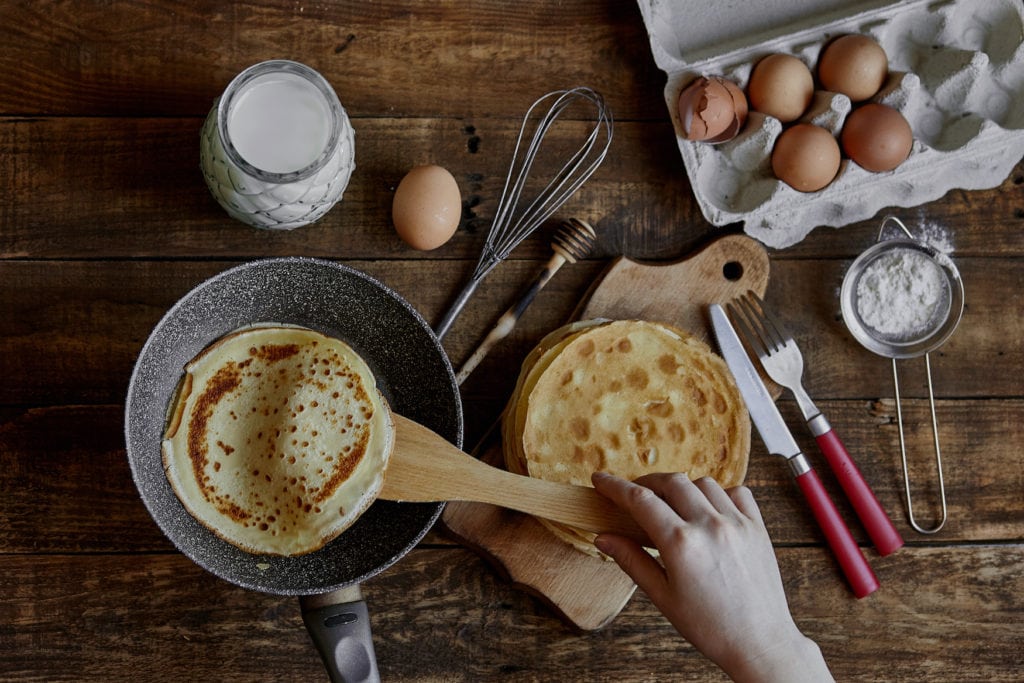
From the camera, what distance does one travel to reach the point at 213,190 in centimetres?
106

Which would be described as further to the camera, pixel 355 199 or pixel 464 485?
pixel 355 199

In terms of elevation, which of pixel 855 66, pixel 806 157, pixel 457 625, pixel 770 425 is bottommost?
pixel 457 625

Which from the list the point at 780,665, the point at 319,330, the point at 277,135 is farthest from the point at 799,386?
the point at 277,135

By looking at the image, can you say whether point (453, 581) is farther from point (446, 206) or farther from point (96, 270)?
point (96, 270)

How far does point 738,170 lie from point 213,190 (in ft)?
2.36

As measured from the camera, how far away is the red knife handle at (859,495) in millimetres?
1194

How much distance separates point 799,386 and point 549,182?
461 millimetres

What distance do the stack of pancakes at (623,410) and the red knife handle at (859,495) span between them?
5.6 inches

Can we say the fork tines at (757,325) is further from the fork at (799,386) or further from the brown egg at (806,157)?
the brown egg at (806,157)

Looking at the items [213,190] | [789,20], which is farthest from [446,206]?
[789,20]

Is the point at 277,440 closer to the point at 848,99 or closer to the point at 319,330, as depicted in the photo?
the point at 319,330

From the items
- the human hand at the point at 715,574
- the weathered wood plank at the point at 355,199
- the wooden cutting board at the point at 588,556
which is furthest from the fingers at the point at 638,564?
the weathered wood plank at the point at 355,199

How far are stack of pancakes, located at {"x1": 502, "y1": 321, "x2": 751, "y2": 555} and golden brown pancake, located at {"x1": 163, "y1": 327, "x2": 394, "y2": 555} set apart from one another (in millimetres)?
207

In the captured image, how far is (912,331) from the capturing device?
123cm
